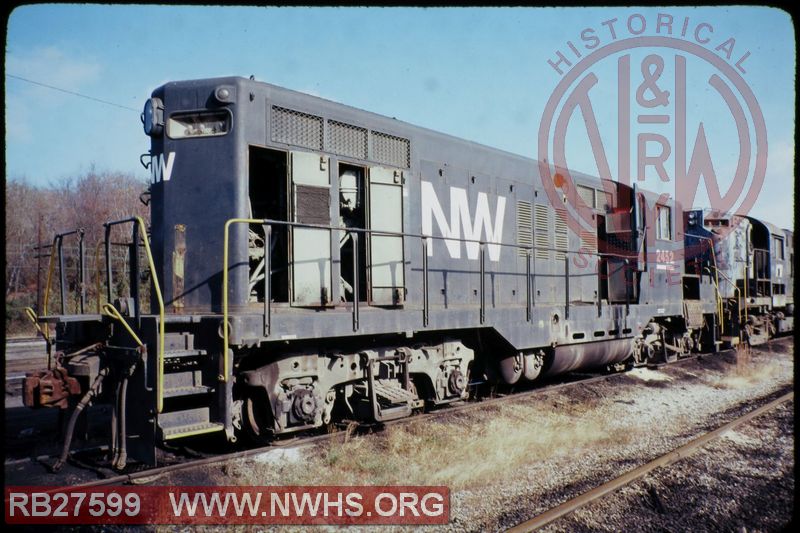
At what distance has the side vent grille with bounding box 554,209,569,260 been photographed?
10531 millimetres

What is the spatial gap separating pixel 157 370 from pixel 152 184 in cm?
238

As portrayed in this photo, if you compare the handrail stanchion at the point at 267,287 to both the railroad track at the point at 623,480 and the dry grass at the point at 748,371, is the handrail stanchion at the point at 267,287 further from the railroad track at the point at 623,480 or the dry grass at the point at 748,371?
the dry grass at the point at 748,371

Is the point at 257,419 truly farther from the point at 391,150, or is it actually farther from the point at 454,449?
the point at 391,150

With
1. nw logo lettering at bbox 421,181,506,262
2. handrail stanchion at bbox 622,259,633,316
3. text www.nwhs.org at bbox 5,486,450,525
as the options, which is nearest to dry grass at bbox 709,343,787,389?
handrail stanchion at bbox 622,259,633,316

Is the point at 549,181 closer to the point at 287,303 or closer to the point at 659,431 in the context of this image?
the point at 659,431

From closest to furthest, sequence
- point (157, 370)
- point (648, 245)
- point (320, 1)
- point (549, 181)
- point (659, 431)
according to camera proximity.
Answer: point (320, 1), point (157, 370), point (659, 431), point (549, 181), point (648, 245)

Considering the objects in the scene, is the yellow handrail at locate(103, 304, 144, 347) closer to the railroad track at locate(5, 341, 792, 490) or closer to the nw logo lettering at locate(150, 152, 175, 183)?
the railroad track at locate(5, 341, 792, 490)

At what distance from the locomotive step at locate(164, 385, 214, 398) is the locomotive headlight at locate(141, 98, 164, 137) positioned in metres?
2.77

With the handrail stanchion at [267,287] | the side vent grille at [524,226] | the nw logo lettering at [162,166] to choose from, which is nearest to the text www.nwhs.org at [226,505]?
the handrail stanchion at [267,287]

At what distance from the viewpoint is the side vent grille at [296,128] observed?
6.37m

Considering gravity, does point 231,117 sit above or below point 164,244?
above

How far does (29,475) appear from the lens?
524cm

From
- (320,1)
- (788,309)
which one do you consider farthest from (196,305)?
(788,309)

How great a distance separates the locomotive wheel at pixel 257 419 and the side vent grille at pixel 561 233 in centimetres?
638
